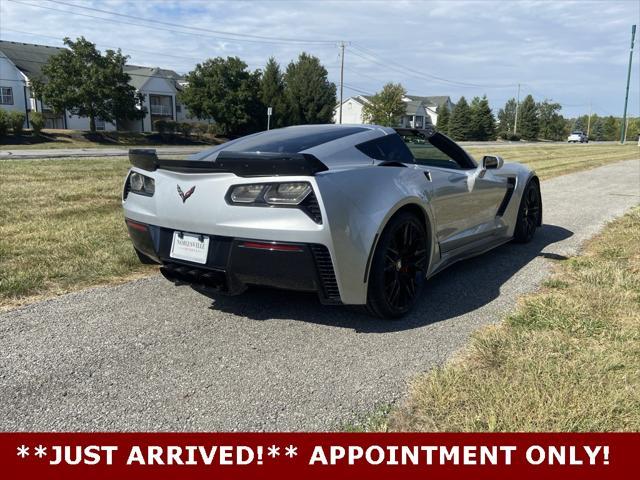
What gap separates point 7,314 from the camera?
11.7 ft

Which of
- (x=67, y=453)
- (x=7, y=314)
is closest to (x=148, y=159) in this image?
(x=7, y=314)

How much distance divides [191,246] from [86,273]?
5.44ft

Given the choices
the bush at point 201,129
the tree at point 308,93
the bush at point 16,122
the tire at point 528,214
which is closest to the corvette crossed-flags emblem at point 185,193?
the tire at point 528,214

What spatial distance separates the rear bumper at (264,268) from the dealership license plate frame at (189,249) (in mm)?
29

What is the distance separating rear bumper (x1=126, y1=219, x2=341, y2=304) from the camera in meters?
3.04

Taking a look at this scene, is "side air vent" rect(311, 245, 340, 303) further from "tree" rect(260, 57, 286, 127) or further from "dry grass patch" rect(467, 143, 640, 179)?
"tree" rect(260, 57, 286, 127)

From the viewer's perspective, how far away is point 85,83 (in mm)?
40281

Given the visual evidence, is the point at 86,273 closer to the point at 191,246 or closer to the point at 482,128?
the point at 191,246

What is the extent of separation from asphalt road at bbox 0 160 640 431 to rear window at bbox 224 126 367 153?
112cm

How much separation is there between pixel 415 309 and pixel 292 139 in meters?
1.56

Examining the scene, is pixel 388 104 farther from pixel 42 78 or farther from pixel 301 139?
pixel 301 139

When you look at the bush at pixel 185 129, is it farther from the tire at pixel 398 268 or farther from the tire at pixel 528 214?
the tire at pixel 398 268

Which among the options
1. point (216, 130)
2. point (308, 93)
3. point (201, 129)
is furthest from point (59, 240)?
point (308, 93)

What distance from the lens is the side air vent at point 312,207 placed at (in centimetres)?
300
